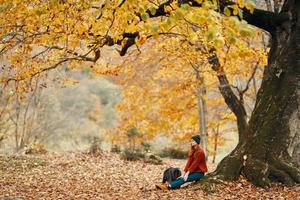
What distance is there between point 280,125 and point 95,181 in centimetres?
549

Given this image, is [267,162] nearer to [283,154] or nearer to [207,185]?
[283,154]

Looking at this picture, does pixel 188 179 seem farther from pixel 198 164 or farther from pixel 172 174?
pixel 172 174

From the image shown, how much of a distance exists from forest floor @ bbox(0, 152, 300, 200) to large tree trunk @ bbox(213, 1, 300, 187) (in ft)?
1.29

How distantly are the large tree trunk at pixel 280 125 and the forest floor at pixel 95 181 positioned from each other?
39cm

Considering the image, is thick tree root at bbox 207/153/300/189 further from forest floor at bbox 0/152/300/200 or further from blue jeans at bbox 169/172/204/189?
blue jeans at bbox 169/172/204/189

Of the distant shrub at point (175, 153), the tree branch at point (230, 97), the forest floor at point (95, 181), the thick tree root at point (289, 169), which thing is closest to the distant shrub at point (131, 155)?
the forest floor at point (95, 181)

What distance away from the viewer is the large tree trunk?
11156mm

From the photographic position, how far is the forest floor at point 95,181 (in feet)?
35.1

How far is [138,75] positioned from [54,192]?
1355 centimetres

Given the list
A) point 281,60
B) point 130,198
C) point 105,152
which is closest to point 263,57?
point 281,60

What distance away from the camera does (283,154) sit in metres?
11.3

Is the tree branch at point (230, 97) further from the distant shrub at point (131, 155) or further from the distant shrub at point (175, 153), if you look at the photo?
the distant shrub at point (175, 153)

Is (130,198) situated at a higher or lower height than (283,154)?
lower

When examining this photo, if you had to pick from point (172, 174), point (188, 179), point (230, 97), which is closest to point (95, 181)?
point (172, 174)
